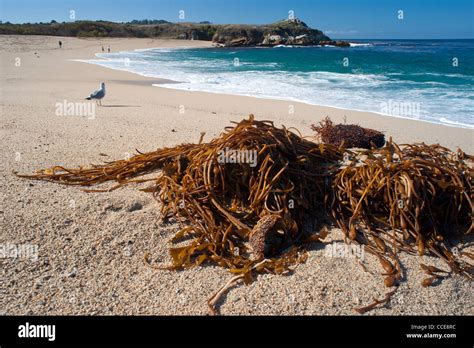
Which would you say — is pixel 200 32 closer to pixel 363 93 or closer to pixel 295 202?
pixel 363 93

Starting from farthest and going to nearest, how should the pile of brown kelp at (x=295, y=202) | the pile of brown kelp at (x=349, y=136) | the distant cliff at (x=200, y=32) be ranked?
the distant cliff at (x=200, y=32), the pile of brown kelp at (x=349, y=136), the pile of brown kelp at (x=295, y=202)

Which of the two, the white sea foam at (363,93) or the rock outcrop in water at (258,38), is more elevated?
the rock outcrop in water at (258,38)

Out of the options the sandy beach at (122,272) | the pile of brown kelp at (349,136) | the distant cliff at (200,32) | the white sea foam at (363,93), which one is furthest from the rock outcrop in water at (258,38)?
→ the sandy beach at (122,272)

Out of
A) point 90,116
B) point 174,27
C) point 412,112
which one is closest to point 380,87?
point 412,112

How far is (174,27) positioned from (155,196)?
81.2m

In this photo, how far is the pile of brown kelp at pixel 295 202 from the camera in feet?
7.73

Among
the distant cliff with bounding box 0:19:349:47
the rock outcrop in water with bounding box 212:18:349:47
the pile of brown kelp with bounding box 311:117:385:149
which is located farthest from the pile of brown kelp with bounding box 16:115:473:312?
the rock outcrop in water with bounding box 212:18:349:47

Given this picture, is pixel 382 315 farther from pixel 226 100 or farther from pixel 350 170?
pixel 226 100

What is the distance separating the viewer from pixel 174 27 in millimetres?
77688

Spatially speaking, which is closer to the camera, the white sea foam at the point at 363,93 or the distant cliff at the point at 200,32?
the white sea foam at the point at 363,93

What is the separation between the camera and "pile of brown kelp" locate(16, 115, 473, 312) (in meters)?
2.36

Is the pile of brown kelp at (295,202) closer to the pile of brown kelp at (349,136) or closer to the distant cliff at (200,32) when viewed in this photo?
the pile of brown kelp at (349,136)

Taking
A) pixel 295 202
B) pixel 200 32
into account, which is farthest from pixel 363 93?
pixel 200 32

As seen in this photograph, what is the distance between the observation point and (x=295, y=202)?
8.59 feet
